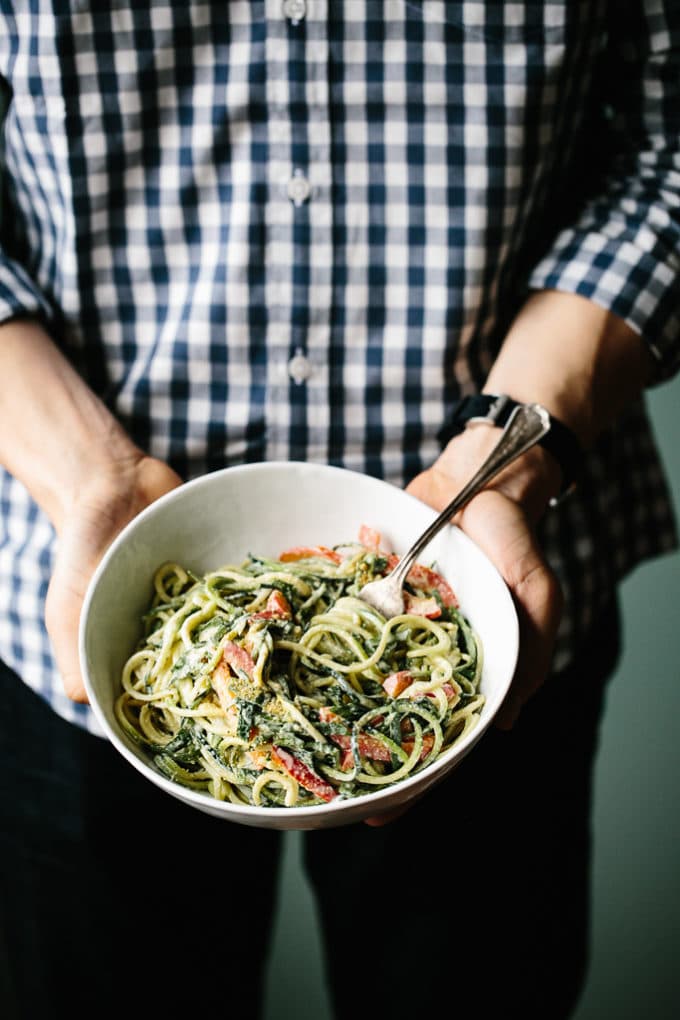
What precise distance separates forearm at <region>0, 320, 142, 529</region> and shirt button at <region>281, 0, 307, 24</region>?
0.51 m

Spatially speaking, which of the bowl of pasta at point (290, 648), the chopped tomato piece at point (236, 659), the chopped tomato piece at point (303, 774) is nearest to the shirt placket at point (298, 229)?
the bowl of pasta at point (290, 648)

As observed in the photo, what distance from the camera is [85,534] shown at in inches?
42.3

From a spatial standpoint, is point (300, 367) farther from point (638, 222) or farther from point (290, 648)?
point (638, 222)

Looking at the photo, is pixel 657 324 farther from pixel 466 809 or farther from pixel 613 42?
pixel 466 809

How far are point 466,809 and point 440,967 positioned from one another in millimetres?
283

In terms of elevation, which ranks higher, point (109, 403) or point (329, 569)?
point (109, 403)

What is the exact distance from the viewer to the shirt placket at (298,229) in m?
1.13

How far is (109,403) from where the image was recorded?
4.23 feet

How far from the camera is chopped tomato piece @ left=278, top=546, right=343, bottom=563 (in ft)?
3.89

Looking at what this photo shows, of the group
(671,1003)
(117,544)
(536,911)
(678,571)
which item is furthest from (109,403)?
(671,1003)

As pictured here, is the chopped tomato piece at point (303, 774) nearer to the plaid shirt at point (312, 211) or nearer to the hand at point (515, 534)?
the hand at point (515, 534)

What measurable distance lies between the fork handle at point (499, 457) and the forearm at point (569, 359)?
68 mm

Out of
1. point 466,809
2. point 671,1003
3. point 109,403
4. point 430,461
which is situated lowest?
point 671,1003

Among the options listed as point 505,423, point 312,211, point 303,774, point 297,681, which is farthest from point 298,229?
point 303,774
